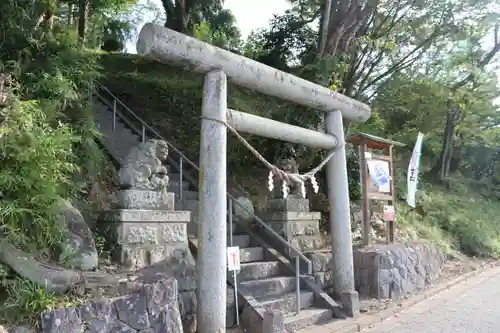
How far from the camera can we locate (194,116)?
10.6 m

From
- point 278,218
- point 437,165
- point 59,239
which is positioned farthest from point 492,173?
point 59,239

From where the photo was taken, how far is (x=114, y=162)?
26.4 ft

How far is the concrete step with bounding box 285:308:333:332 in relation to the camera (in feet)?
19.0

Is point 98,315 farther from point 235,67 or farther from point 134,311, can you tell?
point 235,67

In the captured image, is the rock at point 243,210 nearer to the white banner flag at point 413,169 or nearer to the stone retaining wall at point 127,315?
the stone retaining wall at point 127,315

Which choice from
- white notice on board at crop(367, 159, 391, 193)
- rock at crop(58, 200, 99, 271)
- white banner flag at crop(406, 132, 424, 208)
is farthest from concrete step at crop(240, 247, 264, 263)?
white banner flag at crop(406, 132, 424, 208)

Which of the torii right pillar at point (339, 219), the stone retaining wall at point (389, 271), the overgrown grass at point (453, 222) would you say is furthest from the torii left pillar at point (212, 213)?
the overgrown grass at point (453, 222)

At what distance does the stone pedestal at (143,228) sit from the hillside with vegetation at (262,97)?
66cm

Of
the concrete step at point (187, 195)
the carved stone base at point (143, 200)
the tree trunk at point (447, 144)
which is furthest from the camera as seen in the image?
the tree trunk at point (447, 144)

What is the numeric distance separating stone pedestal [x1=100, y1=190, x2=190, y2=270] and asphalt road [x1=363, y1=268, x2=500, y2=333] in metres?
3.01

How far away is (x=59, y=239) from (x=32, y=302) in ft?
2.68

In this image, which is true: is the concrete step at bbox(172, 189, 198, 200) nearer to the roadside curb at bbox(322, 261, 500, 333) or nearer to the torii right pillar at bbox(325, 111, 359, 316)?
Answer: the torii right pillar at bbox(325, 111, 359, 316)

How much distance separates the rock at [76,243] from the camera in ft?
14.8

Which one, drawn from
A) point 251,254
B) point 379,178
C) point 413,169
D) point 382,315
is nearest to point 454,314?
point 382,315
